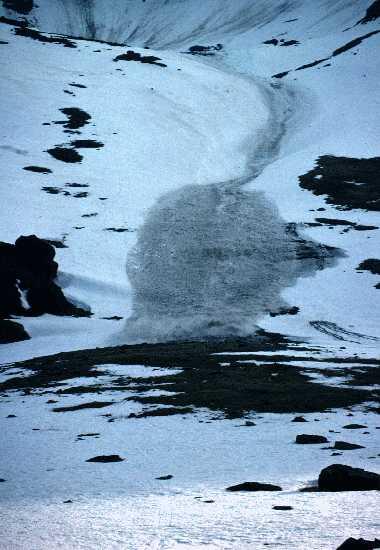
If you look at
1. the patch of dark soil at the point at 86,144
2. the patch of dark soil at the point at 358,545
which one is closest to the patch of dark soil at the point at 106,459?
the patch of dark soil at the point at 358,545

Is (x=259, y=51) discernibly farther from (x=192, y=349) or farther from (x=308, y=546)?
(x=308, y=546)

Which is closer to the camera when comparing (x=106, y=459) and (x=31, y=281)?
(x=106, y=459)

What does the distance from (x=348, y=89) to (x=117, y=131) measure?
1447 inches

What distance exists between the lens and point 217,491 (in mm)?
9234

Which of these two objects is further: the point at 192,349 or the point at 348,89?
the point at 348,89

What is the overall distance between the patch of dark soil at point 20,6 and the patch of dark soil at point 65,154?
144833mm

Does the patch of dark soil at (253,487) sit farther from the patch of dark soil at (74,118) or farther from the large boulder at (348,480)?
the patch of dark soil at (74,118)

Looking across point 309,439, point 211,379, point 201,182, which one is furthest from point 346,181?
point 309,439

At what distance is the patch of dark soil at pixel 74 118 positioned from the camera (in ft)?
Answer: 248

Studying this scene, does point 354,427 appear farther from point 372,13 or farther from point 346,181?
point 372,13

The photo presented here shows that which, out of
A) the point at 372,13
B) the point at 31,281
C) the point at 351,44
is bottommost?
the point at 31,281

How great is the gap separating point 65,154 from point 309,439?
2331 inches

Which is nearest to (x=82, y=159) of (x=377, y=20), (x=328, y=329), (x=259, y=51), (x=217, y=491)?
(x=328, y=329)

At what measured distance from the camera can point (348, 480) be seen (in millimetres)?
8812
